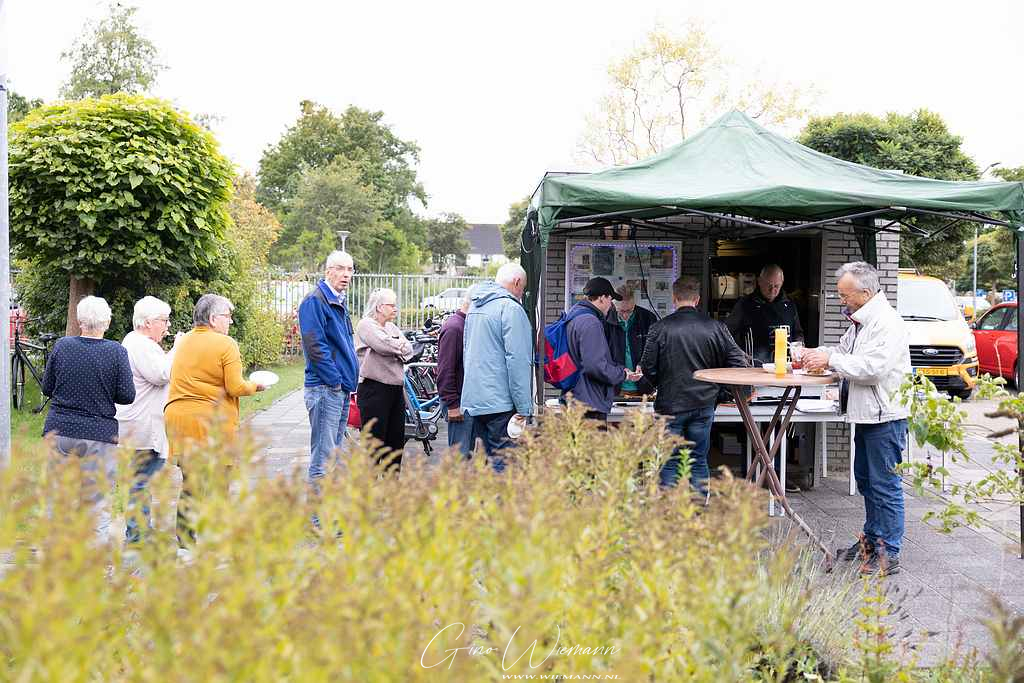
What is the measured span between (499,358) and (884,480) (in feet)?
8.09

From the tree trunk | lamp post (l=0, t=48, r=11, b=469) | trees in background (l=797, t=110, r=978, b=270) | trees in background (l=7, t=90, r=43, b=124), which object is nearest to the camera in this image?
lamp post (l=0, t=48, r=11, b=469)

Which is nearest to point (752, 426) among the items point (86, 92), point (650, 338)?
point (650, 338)

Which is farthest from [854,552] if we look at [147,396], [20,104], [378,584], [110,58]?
[20,104]

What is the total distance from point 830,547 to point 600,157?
30.6m

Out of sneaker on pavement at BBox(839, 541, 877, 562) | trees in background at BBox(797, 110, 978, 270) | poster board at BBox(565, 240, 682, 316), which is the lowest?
sneaker on pavement at BBox(839, 541, 877, 562)

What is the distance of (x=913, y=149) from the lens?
904 inches

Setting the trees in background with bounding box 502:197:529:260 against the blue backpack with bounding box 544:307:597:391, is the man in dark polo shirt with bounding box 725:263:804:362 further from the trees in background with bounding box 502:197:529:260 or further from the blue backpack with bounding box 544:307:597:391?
the trees in background with bounding box 502:197:529:260

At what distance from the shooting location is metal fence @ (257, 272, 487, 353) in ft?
65.5

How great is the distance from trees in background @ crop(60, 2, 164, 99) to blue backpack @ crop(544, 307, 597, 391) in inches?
1320

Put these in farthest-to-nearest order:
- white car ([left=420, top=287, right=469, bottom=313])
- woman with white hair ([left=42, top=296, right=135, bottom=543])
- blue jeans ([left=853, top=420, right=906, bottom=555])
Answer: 1. white car ([left=420, top=287, right=469, bottom=313])
2. blue jeans ([left=853, top=420, right=906, bottom=555])
3. woman with white hair ([left=42, top=296, right=135, bottom=543])

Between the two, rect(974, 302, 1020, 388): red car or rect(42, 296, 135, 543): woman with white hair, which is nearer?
rect(42, 296, 135, 543): woman with white hair

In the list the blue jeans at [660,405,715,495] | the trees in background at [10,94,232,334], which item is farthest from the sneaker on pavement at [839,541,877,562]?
the trees in background at [10,94,232,334]

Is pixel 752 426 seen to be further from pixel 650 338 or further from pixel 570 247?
pixel 570 247

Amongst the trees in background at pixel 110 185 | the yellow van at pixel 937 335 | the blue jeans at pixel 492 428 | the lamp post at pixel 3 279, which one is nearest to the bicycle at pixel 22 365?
the trees in background at pixel 110 185
